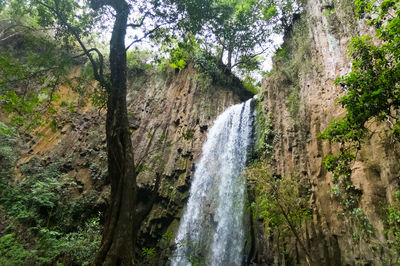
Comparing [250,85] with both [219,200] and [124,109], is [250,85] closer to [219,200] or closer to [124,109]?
[219,200]

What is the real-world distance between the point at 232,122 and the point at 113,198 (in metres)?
10.4

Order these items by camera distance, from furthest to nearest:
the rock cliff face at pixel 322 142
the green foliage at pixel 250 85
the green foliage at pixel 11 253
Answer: the green foliage at pixel 250 85, the green foliage at pixel 11 253, the rock cliff face at pixel 322 142

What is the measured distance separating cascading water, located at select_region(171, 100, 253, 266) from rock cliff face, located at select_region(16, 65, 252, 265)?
76 centimetres

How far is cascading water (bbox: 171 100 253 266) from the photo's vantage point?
945cm

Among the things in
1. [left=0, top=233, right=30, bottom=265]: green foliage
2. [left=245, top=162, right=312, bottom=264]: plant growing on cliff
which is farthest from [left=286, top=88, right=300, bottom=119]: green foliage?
[left=0, top=233, right=30, bottom=265]: green foliage

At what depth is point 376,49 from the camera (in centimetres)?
443

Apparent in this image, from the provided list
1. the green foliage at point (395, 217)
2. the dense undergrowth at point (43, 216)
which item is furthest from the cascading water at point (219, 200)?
the green foliage at point (395, 217)

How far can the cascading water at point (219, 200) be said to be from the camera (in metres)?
9.45

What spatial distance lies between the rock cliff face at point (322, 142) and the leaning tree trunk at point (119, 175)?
487cm

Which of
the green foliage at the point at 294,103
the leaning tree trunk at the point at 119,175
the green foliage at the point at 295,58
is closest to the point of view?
the leaning tree trunk at the point at 119,175

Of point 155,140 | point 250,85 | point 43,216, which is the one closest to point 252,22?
point 250,85

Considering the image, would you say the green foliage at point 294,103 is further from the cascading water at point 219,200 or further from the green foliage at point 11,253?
the green foliage at point 11,253

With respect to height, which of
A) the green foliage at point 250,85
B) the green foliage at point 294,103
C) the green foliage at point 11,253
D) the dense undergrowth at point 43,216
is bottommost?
the green foliage at point 11,253

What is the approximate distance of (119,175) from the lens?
13.5ft
